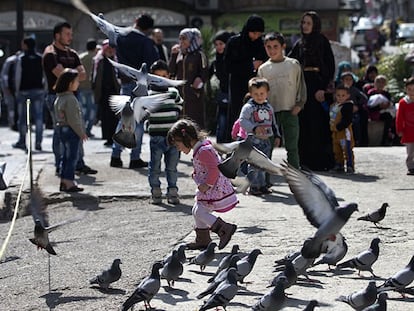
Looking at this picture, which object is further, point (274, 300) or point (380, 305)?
point (274, 300)

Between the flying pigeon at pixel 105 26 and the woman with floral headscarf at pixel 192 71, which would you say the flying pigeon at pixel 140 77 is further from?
→ the woman with floral headscarf at pixel 192 71

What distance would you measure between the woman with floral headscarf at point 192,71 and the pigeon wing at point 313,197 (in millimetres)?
7650

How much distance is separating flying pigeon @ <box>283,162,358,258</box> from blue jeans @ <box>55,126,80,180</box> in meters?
5.72

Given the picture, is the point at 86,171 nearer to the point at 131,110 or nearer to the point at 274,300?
the point at 131,110

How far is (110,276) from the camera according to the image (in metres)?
7.16

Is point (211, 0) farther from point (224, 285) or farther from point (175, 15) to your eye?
point (224, 285)

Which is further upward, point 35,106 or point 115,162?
point 35,106

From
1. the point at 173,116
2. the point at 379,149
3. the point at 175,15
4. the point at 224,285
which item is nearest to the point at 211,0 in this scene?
the point at 175,15

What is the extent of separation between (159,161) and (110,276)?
395cm

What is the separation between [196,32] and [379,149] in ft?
11.0

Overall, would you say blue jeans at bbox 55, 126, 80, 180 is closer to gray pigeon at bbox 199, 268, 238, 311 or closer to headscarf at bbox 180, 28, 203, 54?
headscarf at bbox 180, 28, 203, 54

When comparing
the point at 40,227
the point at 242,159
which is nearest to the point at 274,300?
the point at 242,159

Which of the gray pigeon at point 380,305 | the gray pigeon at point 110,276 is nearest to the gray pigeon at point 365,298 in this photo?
the gray pigeon at point 380,305

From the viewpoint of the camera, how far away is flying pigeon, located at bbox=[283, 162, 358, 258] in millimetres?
6059
